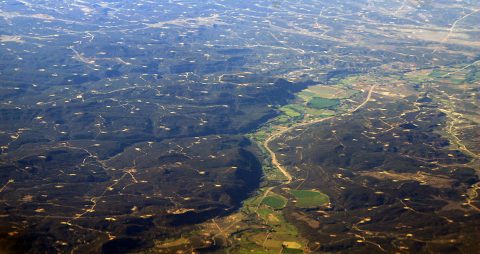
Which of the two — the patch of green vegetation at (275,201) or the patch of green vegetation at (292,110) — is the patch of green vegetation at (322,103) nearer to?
the patch of green vegetation at (292,110)

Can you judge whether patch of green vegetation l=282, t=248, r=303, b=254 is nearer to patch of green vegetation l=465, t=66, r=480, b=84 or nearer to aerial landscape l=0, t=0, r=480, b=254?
aerial landscape l=0, t=0, r=480, b=254

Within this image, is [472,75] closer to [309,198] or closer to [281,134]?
[281,134]

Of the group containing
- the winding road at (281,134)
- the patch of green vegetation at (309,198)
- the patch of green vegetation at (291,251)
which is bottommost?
the winding road at (281,134)

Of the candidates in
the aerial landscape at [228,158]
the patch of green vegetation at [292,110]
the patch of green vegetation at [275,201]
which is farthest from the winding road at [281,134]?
the patch of green vegetation at [275,201]

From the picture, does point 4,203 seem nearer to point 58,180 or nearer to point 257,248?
point 58,180

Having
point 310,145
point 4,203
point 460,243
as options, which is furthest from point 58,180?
point 460,243

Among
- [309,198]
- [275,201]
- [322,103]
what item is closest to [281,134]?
[322,103]

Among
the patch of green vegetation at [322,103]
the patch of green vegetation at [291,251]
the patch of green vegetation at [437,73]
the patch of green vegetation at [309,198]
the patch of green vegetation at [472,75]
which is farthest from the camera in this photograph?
the patch of green vegetation at [437,73]
